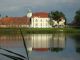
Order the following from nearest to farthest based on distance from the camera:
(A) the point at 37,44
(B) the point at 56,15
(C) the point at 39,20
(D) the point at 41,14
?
(A) the point at 37,44, (B) the point at 56,15, (C) the point at 39,20, (D) the point at 41,14

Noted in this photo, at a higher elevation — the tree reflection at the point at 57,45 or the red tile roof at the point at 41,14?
the red tile roof at the point at 41,14

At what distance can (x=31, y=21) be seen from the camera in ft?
314

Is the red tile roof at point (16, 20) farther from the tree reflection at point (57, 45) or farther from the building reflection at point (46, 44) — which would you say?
the building reflection at point (46, 44)

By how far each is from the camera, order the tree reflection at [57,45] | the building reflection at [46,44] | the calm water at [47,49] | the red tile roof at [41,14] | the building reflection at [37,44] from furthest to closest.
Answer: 1. the red tile roof at [41,14]
2. the building reflection at [46,44]
3. the building reflection at [37,44]
4. the tree reflection at [57,45]
5. the calm water at [47,49]

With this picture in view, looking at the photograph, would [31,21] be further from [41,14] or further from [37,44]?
[37,44]

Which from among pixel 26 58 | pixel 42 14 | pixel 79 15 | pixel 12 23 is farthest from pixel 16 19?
pixel 26 58

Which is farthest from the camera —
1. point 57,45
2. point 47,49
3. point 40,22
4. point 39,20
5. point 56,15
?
point 39,20

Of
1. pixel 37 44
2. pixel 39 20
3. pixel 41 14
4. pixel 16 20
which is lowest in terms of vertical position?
pixel 37 44

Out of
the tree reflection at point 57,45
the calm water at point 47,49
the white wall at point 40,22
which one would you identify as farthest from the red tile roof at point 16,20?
the calm water at point 47,49

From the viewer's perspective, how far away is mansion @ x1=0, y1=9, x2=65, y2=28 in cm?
9266

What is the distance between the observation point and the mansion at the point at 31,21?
92.7 m

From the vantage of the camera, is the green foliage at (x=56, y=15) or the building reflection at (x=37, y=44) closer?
the building reflection at (x=37, y=44)

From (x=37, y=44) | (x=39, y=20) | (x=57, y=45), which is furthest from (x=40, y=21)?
(x=57, y=45)

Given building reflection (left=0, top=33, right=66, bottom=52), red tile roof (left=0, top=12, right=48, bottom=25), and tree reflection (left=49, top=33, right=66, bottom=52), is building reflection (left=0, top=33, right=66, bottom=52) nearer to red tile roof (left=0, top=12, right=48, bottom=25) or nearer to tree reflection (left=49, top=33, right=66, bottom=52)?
tree reflection (left=49, top=33, right=66, bottom=52)
